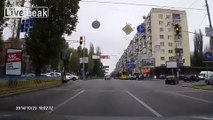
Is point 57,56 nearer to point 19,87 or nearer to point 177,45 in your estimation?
point 19,87

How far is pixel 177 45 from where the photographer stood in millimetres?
117250

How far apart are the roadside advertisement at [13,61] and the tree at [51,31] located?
14.0 metres

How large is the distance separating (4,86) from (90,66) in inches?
4037

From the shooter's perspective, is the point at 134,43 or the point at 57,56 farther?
the point at 134,43

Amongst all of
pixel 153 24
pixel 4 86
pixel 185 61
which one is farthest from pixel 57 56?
pixel 185 61

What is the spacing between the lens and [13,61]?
30.1m

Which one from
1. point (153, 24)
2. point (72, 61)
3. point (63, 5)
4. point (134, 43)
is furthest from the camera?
point (134, 43)

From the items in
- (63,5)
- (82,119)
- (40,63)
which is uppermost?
(63,5)

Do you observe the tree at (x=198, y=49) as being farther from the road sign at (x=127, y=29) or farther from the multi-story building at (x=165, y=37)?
the road sign at (x=127, y=29)

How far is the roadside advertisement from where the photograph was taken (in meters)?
29.9

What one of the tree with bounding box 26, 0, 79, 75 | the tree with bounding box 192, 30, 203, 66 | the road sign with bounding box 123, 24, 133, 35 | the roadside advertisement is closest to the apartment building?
the tree with bounding box 192, 30, 203, 66

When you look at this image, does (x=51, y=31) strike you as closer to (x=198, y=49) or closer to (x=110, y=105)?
(x=110, y=105)

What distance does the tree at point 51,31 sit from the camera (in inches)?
1725

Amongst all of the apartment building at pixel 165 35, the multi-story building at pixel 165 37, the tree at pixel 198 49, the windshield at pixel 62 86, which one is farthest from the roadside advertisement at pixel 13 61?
the apartment building at pixel 165 35
